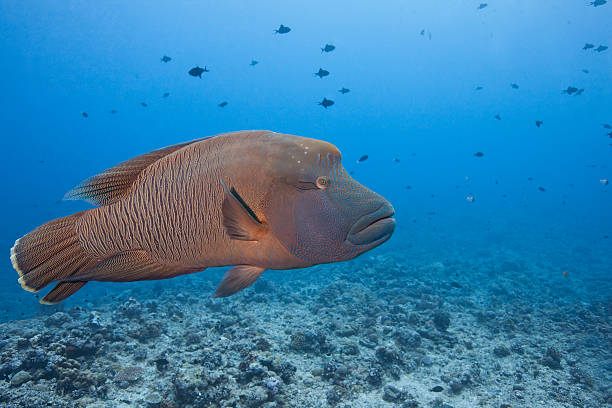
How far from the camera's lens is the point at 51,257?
141cm

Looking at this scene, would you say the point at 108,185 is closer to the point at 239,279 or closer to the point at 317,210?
the point at 239,279

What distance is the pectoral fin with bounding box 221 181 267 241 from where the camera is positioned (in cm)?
125

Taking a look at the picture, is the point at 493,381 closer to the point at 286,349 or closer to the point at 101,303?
the point at 286,349

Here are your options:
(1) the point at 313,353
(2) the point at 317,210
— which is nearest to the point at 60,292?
(2) the point at 317,210

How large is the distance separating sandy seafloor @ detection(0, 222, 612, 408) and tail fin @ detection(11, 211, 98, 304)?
3.69 meters

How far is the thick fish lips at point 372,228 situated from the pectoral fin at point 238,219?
16.3 inches

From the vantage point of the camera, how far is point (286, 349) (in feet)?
21.3

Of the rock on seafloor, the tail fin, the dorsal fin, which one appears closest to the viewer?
the tail fin

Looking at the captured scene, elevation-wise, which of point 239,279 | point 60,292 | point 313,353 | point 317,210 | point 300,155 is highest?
point 300,155

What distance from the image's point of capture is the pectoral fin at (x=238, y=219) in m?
1.25

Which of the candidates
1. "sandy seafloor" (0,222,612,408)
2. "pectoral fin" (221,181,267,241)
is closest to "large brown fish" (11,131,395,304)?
"pectoral fin" (221,181,267,241)

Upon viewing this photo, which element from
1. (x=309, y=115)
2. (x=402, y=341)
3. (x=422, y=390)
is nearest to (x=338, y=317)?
(x=402, y=341)

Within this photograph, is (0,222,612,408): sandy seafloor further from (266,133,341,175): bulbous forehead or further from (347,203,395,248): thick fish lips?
(266,133,341,175): bulbous forehead

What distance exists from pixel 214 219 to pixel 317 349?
598 cm
